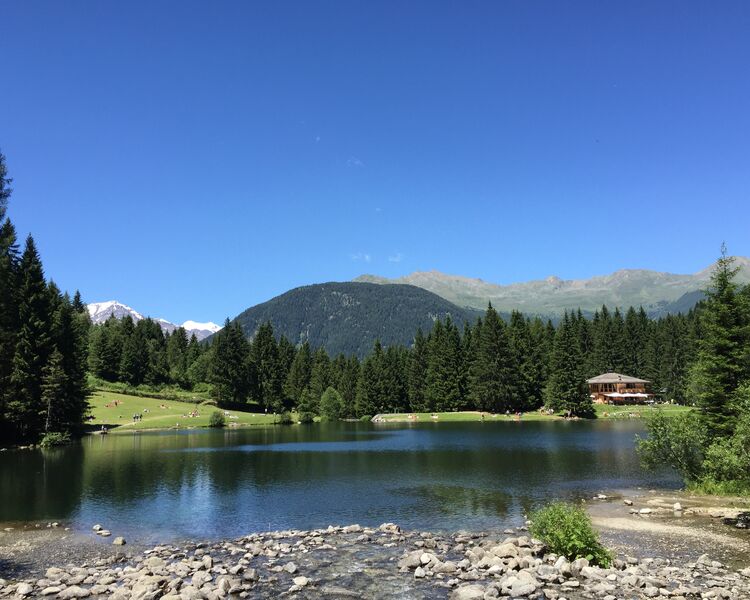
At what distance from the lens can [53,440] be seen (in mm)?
72500

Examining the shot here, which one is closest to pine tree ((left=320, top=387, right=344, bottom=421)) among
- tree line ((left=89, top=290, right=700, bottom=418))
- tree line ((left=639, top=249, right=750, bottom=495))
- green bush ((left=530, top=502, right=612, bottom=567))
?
tree line ((left=89, top=290, right=700, bottom=418))

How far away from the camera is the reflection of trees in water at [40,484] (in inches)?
1446

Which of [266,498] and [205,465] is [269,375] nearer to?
→ [205,465]

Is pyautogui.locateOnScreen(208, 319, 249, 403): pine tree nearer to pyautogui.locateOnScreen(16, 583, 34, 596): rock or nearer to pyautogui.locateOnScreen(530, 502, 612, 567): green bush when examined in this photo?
pyautogui.locateOnScreen(16, 583, 34, 596): rock

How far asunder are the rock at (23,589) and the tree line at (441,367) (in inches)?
4318

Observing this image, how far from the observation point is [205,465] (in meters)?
57.1

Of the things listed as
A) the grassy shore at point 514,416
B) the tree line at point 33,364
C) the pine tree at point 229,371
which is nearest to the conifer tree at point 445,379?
the grassy shore at point 514,416

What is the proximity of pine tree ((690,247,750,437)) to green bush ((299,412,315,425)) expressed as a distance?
102 meters

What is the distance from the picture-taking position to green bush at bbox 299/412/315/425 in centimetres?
13000

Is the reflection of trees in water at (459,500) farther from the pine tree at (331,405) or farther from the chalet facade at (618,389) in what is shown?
the chalet facade at (618,389)

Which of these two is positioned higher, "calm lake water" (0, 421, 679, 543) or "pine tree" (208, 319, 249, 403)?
"pine tree" (208, 319, 249, 403)

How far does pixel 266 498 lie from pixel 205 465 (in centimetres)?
1882

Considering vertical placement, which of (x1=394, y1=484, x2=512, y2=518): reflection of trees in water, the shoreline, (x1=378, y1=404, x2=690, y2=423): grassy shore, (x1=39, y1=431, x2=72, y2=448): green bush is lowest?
(x1=378, y1=404, x2=690, y2=423): grassy shore

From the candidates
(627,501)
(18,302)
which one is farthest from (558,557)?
(18,302)
